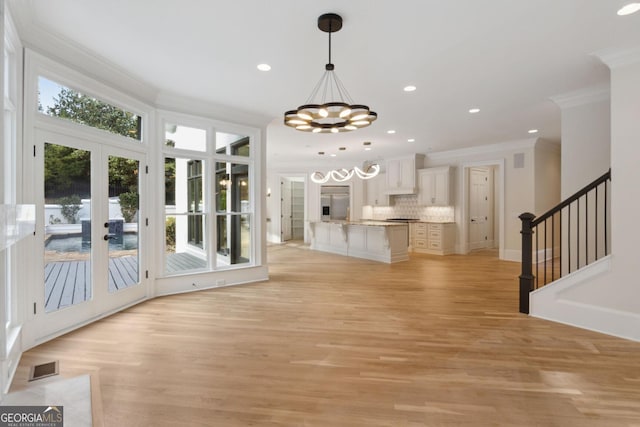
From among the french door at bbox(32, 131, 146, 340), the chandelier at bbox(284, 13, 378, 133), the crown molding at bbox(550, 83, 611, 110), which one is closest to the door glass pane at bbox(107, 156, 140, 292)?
the french door at bbox(32, 131, 146, 340)

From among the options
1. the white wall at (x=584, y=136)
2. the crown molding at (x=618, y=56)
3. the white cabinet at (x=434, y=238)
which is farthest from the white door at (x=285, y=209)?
the crown molding at (x=618, y=56)

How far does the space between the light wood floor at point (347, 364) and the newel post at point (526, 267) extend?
7.5 inches

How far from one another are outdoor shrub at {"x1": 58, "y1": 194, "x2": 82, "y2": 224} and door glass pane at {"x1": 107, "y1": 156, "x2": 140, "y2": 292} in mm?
357

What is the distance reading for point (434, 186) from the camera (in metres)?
9.20

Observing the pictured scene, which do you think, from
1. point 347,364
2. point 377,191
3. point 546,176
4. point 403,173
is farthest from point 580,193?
point 377,191

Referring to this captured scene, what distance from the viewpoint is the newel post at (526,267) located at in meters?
3.96

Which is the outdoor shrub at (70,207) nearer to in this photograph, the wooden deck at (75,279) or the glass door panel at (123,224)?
the glass door panel at (123,224)

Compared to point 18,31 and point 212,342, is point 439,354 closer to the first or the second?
point 212,342

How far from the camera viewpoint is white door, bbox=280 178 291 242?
11789mm

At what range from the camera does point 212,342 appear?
3.16 meters

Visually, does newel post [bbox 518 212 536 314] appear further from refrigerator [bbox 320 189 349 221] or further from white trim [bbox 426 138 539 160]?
refrigerator [bbox 320 189 349 221]

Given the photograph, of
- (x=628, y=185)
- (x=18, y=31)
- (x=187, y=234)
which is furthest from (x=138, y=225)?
(x=628, y=185)

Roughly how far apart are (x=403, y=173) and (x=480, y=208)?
248 cm

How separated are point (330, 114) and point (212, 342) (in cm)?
256
